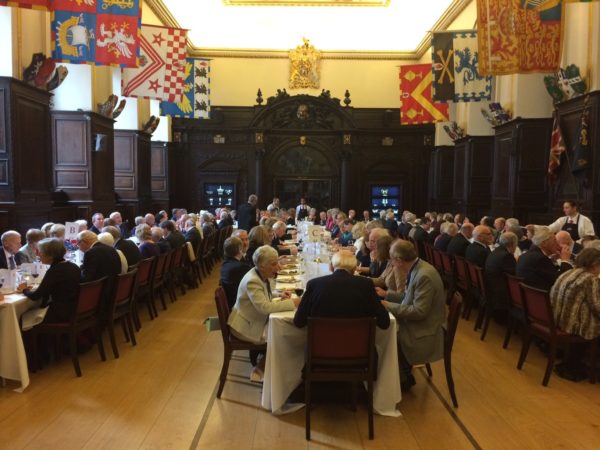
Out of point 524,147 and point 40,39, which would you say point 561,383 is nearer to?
point 524,147

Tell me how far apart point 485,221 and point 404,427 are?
6886 mm

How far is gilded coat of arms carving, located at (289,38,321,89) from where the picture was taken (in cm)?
1938

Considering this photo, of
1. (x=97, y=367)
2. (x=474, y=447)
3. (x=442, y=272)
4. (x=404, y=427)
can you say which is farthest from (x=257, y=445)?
(x=442, y=272)

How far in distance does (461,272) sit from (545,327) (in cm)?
251

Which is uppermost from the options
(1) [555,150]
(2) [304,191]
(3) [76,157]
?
(1) [555,150]

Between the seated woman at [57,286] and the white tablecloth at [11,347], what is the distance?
22cm

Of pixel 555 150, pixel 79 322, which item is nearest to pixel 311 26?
pixel 555 150

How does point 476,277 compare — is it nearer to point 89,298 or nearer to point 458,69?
point 89,298

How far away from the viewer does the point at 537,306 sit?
492 cm

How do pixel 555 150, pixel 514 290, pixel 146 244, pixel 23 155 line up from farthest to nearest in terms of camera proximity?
pixel 555 150, pixel 23 155, pixel 146 244, pixel 514 290

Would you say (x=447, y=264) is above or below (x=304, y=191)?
below

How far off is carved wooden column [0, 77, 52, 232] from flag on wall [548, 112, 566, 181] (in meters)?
9.51

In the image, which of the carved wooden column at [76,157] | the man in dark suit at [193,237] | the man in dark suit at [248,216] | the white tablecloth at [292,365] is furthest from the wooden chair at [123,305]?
the man in dark suit at [248,216]

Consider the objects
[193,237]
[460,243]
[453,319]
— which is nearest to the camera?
[453,319]
